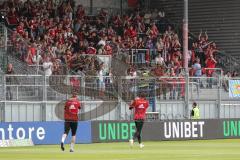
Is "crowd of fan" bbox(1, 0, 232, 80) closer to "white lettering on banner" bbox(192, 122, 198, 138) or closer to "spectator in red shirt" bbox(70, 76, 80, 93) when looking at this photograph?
"spectator in red shirt" bbox(70, 76, 80, 93)

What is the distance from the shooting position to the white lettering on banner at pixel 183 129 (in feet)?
133

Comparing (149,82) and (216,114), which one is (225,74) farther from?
(149,82)

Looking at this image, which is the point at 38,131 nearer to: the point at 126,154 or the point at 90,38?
the point at 126,154

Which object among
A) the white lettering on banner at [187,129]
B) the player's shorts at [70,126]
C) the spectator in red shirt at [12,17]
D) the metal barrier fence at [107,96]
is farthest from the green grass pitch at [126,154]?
the spectator in red shirt at [12,17]

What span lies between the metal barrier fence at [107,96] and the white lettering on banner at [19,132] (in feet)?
5.36

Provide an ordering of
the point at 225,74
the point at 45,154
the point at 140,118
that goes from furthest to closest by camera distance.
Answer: the point at 225,74 < the point at 140,118 < the point at 45,154

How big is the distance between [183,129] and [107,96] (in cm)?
412

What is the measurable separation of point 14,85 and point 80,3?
17.0 metres

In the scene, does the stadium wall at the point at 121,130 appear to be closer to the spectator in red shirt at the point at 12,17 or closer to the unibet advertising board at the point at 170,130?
the unibet advertising board at the point at 170,130

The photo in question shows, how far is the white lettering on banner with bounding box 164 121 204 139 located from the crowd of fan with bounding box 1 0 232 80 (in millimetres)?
3695

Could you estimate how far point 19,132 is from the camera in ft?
116

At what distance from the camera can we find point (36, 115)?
126ft

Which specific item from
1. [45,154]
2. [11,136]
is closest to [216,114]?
[11,136]

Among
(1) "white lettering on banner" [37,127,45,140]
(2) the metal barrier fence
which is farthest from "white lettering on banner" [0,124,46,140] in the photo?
(2) the metal barrier fence
